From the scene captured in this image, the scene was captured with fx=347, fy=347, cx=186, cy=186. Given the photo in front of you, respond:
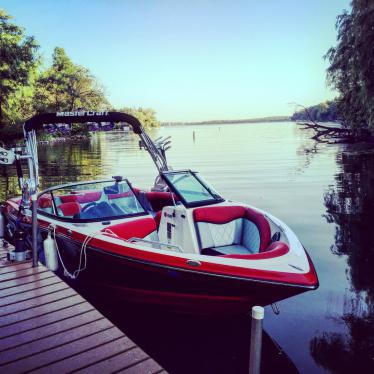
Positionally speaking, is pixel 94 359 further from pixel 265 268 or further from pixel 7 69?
pixel 7 69

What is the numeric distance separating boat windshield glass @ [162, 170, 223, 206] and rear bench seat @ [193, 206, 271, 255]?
0.93 feet

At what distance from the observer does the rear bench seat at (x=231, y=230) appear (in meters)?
6.61

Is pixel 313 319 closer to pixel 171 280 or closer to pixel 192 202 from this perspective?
pixel 171 280

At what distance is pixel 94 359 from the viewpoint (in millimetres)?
3547

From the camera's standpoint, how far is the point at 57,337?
3.92m

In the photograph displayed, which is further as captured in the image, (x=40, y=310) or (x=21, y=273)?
(x=21, y=273)

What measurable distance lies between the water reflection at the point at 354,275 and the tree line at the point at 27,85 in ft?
109

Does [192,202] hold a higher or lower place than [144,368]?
higher

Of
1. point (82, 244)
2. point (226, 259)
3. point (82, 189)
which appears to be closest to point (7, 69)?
point (82, 189)

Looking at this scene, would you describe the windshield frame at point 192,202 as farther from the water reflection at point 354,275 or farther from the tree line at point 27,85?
the tree line at point 27,85

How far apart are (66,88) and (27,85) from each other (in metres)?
25.7

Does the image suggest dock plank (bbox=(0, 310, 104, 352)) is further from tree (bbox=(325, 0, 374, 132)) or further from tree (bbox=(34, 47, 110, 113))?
tree (bbox=(34, 47, 110, 113))

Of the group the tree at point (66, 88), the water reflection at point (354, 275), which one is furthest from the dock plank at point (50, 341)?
the tree at point (66, 88)

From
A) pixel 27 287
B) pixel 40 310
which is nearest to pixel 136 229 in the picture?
pixel 27 287
